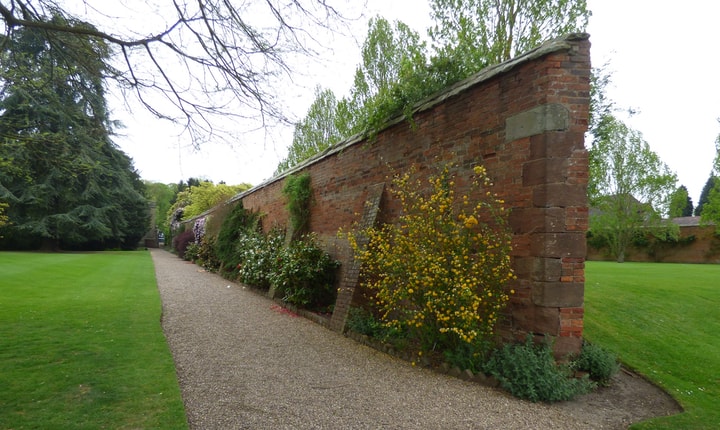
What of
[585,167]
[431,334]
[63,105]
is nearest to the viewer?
[585,167]

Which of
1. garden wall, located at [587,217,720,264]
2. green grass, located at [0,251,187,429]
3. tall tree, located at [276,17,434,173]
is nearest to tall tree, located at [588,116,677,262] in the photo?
garden wall, located at [587,217,720,264]

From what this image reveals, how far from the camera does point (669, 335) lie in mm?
6352

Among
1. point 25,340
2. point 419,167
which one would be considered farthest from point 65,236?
point 419,167

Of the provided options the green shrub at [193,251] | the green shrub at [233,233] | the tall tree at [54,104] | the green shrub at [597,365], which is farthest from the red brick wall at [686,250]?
the tall tree at [54,104]

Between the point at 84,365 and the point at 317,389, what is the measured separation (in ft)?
8.73

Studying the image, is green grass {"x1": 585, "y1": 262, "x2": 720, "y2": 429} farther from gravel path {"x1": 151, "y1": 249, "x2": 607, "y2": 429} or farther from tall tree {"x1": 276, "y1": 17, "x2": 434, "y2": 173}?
tall tree {"x1": 276, "y1": 17, "x2": 434, "y2": 173}

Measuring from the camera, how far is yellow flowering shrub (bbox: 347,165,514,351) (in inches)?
176

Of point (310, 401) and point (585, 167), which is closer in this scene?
point (310, 401)

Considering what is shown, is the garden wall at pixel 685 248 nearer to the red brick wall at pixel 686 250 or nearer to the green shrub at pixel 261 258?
the red brick wall at pixel 686 250

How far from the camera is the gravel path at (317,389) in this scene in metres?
3.40

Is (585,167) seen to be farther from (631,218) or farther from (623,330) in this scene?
(631,218)

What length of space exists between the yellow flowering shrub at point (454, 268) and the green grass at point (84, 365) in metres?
2.79

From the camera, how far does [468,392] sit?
4.05 m

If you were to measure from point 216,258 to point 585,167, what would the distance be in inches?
584
